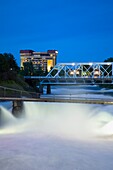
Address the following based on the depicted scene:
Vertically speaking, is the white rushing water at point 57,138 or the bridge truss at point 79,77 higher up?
the bridge truss at point 79,77

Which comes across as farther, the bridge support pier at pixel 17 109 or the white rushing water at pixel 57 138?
the bridge support pier at pixel 17 109

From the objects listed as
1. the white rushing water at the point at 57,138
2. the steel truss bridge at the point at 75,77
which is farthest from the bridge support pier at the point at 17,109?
the steel truss bridge at the point at 75,77

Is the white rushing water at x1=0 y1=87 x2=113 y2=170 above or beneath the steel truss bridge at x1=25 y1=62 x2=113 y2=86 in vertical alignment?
beneath

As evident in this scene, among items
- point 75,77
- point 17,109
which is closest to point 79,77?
point 75,77

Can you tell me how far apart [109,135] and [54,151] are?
595 centimetres

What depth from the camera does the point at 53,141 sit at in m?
19.1

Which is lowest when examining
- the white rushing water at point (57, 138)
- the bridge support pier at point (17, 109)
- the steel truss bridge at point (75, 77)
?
the white rushing water at point (57, 138)

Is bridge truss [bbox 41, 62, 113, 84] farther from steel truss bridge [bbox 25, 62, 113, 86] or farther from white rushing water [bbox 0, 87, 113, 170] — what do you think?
white rushing water [bbox 0, 87, 113, 170]

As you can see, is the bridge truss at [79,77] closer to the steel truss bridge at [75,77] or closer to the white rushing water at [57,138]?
the steel truss bridge at [75,77]

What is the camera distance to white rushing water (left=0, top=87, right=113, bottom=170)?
14.2 metres

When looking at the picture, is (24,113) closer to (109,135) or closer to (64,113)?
(64,113)

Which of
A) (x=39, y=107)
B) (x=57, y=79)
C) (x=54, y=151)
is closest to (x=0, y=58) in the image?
(x=57, y=79)

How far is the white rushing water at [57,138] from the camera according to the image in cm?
1425

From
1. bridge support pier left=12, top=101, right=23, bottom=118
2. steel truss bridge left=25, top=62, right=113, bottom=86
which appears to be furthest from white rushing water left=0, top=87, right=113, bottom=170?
steel truss bridge left=25, top=62, right=113, bottom=86
